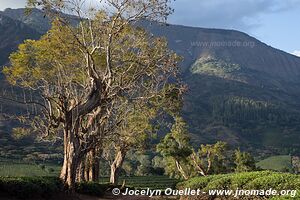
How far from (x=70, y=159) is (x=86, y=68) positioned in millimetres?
6317

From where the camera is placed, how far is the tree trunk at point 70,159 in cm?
1756

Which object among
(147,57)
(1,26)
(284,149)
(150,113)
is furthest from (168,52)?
(1,26)

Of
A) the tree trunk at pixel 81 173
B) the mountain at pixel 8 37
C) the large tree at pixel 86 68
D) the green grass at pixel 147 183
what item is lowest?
the green grass at pixel 147 183

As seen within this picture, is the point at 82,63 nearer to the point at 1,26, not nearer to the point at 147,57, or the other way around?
the point at 147,57

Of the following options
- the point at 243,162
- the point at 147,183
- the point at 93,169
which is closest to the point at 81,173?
the point at 93,169

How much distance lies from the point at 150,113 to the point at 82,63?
679 centimetres

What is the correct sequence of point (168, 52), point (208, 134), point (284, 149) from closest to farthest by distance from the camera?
point (168, 52)
point (284, 149)
point (208, 134)

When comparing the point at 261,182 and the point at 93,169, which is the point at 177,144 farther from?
the point at 261,182

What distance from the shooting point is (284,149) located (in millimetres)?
167750

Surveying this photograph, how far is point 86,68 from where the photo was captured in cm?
2223

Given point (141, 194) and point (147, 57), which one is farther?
point (141, 194)

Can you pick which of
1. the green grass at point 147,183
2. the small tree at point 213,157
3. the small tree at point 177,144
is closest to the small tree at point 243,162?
the small tree at point 213,157

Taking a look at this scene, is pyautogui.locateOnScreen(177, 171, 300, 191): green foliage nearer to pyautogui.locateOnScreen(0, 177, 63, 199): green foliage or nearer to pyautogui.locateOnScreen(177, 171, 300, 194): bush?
pyautogui.locateOnScreen(177, 171, 300, 194): bush

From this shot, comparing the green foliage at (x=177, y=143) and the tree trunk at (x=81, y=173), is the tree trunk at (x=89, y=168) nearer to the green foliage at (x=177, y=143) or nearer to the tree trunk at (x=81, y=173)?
the tree trunk at (x=81, y=173)
